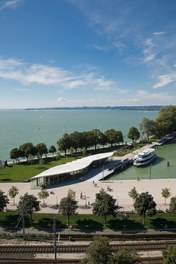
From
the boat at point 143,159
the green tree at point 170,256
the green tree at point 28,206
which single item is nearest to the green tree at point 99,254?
the green tree at point 170,256

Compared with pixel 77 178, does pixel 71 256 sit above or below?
below

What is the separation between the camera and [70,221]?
110ft

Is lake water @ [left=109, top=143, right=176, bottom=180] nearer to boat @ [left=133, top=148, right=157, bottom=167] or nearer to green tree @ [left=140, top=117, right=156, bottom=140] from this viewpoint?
boat @ [left=133, top=148, right=157, bottom=167]

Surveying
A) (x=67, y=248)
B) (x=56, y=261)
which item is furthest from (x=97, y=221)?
(x=56, y=261)

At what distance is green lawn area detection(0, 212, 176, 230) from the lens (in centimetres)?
3225

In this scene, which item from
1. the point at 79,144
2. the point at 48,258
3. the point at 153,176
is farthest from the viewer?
the point at 79,144

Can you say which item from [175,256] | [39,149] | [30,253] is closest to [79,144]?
[39,149]

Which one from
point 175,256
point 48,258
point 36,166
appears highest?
point 36,166

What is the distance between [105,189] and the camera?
4559 cm

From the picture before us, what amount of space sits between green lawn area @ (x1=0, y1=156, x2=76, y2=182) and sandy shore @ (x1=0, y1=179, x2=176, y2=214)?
397 cm

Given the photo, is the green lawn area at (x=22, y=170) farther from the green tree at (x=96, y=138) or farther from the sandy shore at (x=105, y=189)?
the green tree at (x=96, y=138)

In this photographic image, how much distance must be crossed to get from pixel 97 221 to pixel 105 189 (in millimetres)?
12326

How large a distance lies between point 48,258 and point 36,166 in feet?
120

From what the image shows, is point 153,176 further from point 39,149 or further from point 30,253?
point 30,253
